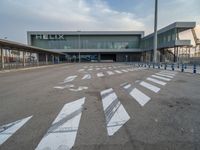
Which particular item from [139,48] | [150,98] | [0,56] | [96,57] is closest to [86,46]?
[96,57]

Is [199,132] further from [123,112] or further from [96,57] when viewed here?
[96,57]

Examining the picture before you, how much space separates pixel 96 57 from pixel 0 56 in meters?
56.8

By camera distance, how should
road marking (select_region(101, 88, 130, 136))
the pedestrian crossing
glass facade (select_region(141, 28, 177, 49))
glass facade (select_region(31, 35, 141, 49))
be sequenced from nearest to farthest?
the pedestrian crossing, road marking (select_region(101, 88, 130, 136)), glass facade (select_region(141, 28, 177, 49)), glass facade (select_region(31, 35, 141, 49))

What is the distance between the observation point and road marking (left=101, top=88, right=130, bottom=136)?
14.1ft

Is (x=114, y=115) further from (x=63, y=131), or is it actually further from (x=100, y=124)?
(x=63, y=131)

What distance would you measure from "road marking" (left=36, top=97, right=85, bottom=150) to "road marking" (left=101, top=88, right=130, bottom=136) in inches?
32.4

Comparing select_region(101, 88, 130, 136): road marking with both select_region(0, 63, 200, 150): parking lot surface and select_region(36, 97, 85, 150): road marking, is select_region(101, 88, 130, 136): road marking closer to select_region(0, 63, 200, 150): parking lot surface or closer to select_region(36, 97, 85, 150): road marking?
select_region(0, 63, 200, 150): parking lot surface

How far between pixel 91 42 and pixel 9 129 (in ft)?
243

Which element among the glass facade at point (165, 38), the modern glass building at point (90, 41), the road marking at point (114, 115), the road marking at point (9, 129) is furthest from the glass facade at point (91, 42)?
the road marking at point (9, 129)

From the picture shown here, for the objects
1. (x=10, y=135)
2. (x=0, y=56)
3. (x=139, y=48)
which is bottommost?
(x=10, y=135)

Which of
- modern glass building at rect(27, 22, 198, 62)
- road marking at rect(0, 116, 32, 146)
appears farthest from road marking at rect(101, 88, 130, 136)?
modern glass building at rect(27, 22, 198, 62)

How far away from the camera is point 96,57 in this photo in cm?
8338

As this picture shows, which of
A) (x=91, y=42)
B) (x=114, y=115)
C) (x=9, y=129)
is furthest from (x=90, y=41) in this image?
(x=9, y=129)

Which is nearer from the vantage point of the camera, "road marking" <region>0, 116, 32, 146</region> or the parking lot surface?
the parking lot surface
